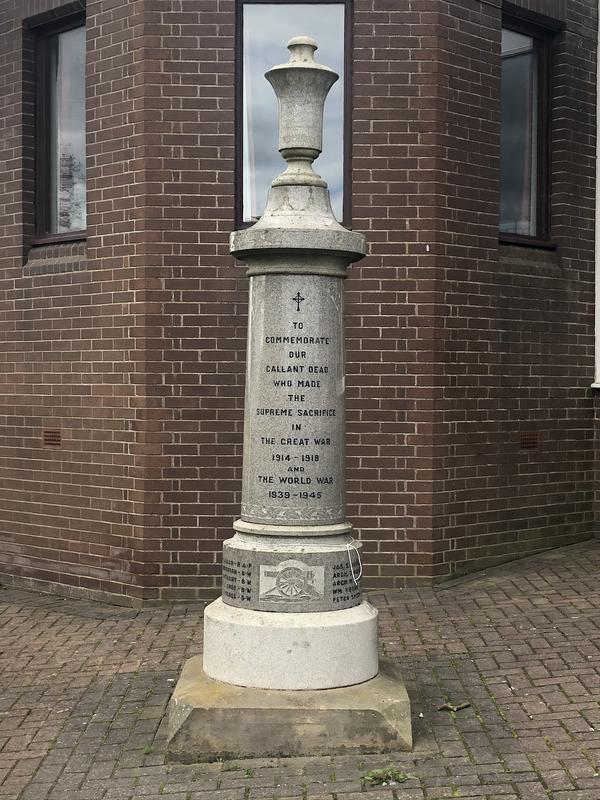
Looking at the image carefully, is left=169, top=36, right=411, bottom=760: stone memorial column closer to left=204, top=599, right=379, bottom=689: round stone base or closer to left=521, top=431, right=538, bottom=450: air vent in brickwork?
left=204, top=599, right=379, bottom=689: round stone base

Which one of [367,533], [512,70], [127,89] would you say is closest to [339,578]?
[367,533]

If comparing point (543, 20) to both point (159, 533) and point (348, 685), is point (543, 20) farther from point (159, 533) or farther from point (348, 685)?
point (348, 685)

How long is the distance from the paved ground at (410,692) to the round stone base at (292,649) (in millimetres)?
401

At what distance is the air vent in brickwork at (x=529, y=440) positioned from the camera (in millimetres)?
8750

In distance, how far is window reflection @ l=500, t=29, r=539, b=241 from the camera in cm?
897

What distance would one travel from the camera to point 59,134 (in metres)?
9.09

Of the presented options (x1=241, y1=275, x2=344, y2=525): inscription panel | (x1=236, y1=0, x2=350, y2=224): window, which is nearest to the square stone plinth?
(x1=241, y1=275, x2=344, y2=525): inscription panel

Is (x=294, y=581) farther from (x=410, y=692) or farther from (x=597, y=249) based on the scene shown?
(x=597, y=249)

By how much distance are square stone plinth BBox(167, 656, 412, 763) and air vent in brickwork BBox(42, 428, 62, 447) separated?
415 centimetres

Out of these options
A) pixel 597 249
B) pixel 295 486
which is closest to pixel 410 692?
pixel 295 486

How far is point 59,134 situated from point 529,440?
4.83 metres

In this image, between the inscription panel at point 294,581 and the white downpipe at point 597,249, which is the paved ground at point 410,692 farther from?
the white downpipe at point 597,249

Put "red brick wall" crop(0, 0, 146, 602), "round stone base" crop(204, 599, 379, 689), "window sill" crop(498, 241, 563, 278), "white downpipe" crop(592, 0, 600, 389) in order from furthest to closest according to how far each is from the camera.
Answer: "white downpipe" crop(592, 0, 600, 389)
"window sill" crop(498, 241, 563, 278)
"red brick wall" crop(0, 0, 146, 602)
"round stone base" crop(204, 599, 379, 689)

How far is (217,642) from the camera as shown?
5160mm
